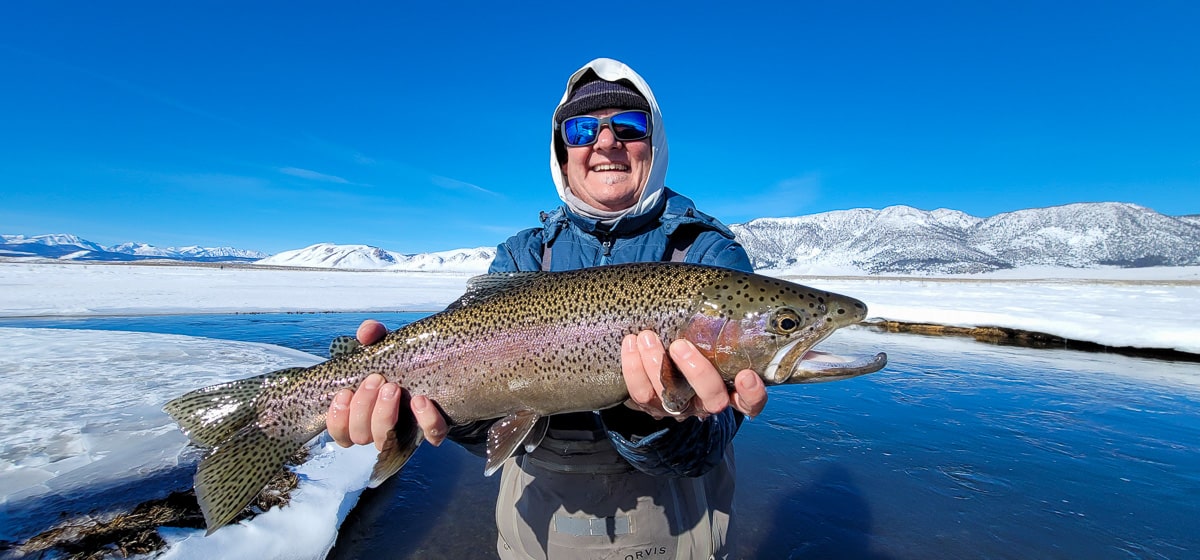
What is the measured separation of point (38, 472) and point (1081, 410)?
13.2m

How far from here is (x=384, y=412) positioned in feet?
7.93

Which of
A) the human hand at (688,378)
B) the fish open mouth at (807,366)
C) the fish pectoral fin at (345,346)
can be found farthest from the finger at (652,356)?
the fish pectoral fin at (345,346)

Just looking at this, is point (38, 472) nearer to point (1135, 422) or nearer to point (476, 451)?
point (476, 451)

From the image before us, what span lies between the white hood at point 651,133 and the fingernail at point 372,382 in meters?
1.45

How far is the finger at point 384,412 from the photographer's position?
7.92ft

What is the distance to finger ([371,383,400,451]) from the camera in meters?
2.41

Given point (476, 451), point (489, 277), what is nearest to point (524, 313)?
point (489, 277)

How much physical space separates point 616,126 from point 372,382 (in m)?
2.02

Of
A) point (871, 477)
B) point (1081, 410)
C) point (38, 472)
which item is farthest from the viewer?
point (1081, 410)

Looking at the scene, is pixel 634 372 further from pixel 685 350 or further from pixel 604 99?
pixel 604 99

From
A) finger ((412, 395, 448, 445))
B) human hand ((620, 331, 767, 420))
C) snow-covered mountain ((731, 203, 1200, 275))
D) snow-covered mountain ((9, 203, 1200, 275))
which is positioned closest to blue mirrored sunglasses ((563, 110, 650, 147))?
human hand ((620, 331, 767, 420))

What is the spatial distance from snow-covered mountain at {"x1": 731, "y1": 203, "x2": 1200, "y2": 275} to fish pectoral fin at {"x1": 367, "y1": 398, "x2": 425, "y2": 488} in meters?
148

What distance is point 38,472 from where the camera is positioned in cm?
443

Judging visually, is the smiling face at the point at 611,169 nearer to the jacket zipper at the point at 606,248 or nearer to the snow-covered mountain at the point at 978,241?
the jacket zipper at the point at 606,248
